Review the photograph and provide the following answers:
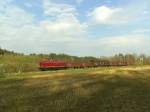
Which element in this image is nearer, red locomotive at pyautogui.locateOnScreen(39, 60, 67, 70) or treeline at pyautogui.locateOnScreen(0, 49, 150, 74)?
treeline at pyautogui.locateOnScreen(0, 49, 150, 74)

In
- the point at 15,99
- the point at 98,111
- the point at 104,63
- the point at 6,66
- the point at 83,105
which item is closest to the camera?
the point at 98,111

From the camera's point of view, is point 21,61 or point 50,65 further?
point 21,61

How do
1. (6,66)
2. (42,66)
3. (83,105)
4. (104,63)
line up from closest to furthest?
(83,105) < (6,66) < (42,66) < (104,63)

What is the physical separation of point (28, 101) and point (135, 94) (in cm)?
528

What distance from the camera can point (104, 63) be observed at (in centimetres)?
7481

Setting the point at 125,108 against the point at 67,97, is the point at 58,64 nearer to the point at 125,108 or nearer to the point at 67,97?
the point at 67,97

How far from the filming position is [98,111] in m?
13.9

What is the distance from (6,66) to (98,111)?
136ft

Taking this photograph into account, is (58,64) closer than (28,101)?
No

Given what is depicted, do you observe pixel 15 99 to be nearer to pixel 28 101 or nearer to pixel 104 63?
pixel 28 101

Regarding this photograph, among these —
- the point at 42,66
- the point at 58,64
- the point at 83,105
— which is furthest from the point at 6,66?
the point at 83,105

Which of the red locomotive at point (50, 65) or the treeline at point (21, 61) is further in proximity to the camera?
the red locomotive at point (50, 65)

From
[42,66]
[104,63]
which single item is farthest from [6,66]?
[104,63]

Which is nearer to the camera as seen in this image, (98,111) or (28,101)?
(98,111)
